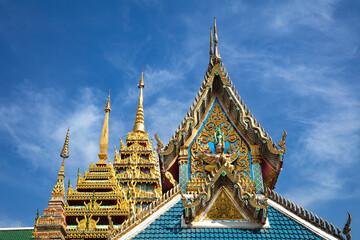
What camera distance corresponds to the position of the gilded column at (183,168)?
12.2 m

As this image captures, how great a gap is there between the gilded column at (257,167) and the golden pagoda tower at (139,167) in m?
23.0

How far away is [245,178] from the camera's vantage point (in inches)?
483

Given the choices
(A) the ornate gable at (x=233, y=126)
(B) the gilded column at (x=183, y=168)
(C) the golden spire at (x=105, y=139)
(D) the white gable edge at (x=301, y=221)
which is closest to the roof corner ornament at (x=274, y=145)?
(A) the ornate gable at (x=233, y=126)

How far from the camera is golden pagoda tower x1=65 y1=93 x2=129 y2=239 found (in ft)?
96.9

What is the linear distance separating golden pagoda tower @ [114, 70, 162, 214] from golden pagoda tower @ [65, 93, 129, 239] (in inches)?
102

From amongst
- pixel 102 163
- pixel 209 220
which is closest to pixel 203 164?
pixel 209 220

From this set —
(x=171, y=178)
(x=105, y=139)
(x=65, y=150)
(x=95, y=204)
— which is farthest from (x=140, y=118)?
(x=171, y=178)

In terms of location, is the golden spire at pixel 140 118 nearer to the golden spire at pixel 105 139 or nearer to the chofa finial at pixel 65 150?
the golden spire at pixel 105 139

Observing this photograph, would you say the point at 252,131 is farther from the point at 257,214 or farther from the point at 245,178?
the point at 257,214

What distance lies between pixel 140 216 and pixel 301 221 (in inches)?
168

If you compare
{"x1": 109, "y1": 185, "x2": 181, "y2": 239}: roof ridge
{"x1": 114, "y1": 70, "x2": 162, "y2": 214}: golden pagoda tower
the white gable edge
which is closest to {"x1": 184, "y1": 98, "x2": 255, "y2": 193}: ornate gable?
{"x1": 109, "y1": 185, "x2": 181, "y2": 239}: roof ridge

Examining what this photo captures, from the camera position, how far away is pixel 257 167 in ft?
40.8

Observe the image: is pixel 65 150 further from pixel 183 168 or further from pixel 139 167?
pixel 183 168

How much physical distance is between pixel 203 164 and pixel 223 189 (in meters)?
1.49
